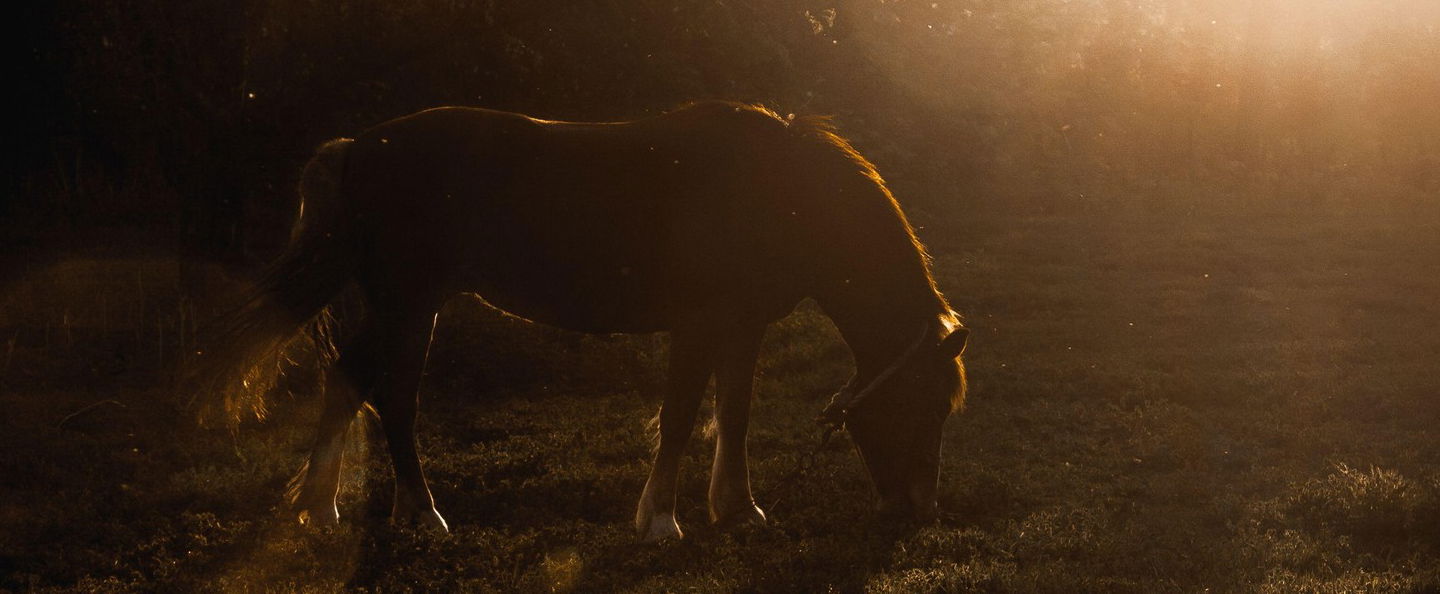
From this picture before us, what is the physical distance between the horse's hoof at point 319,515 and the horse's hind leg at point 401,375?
0.42 m

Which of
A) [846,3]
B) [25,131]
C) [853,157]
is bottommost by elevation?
[25,131]

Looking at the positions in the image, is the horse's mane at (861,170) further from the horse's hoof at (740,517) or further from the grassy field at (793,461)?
the horse's hoof at (740,517)

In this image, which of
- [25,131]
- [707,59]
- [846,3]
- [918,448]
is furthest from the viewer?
[846,3]

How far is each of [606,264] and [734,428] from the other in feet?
4.00

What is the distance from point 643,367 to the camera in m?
11.6

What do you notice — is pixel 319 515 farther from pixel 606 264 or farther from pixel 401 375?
pixel 606 264

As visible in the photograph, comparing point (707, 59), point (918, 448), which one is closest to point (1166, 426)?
point (918, 448)

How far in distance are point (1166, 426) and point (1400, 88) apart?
22.7 m

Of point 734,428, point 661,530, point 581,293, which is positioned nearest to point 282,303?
point 581,293

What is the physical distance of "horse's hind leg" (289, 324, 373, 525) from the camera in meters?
6.78

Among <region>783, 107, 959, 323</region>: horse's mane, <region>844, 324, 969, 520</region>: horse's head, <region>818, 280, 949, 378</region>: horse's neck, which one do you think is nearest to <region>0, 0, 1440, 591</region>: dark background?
<region>844, 324, 969, 520</region>: horse's head

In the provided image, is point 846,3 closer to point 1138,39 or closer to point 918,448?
point 918,448

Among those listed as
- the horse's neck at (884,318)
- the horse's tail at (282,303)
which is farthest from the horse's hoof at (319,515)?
the horse's neck at (884,318)

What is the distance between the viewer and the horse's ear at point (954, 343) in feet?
20.7
